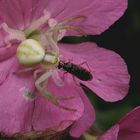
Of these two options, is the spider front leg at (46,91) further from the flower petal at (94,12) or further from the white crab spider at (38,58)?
the flower petal at (94,12)

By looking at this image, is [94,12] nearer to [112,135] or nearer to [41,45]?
[41,45]

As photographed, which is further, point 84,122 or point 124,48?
point 124,48

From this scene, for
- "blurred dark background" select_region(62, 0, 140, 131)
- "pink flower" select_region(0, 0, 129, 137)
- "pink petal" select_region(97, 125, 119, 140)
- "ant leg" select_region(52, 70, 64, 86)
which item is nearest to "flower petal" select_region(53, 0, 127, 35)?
"pink flower" select_region(0, 0, 129, 137)

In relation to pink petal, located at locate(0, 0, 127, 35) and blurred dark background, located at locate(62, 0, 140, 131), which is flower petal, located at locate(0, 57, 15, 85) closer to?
pink petal, located at locate(0, 0, 127, 35)

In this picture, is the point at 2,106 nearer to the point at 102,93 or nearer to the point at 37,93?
the point at 37,93

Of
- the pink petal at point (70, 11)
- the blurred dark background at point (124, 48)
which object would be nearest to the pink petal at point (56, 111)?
the pink petal at point (70, 11)

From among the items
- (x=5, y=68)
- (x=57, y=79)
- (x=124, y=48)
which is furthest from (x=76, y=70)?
(x=124, y=48)
